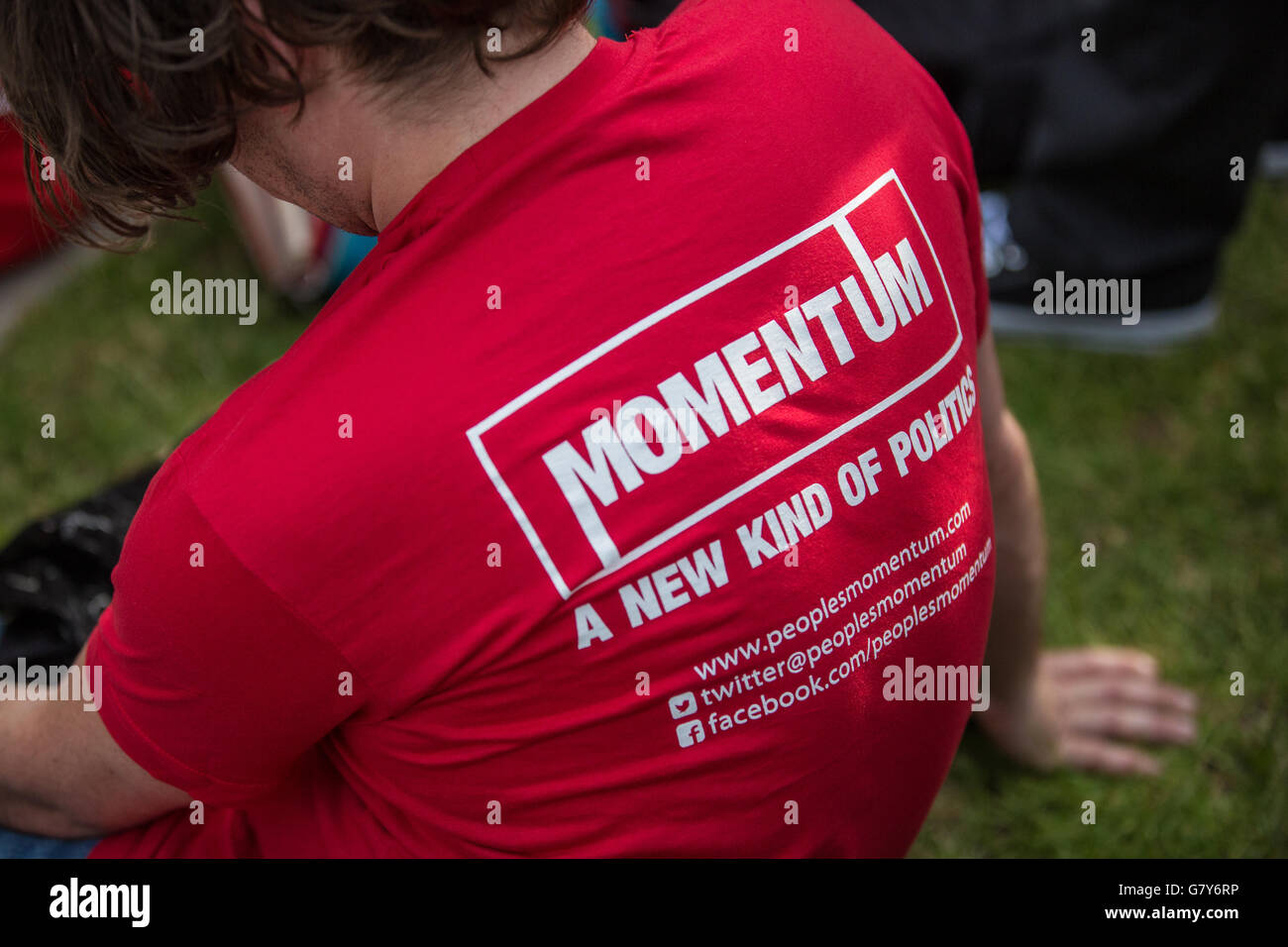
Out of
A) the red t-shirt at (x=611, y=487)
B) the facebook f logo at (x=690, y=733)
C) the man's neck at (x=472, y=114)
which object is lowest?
the facebook f logo at (x=690, y=733)

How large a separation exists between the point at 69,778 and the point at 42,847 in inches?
6.6

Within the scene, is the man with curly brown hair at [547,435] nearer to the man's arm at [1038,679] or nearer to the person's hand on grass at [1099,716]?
Answer: the man's arm at [1038,679]

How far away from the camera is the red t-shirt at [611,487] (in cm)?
94

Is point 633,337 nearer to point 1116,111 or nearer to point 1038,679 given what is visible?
point 1038,679

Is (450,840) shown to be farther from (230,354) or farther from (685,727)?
(230,354)

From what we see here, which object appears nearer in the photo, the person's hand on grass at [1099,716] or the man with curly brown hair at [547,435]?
the man with curly brown hair at [547,435]

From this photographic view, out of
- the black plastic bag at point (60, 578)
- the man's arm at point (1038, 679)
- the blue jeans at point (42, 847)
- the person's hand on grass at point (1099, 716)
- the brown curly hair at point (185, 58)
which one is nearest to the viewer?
the brown curly hair at point (185, 58)

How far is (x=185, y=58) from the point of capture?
94 centimetres

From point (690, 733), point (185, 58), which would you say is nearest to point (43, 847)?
point (690, 733)

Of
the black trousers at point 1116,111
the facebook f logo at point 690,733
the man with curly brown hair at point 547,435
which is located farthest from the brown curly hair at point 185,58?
the black trousers at point 1116,111

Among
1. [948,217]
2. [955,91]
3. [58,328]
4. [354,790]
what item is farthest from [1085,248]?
[58,328]

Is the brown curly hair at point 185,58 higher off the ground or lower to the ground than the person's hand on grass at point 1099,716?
higher

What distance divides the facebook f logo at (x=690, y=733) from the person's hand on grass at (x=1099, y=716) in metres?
1.12

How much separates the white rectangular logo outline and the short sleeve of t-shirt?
0.65ft
